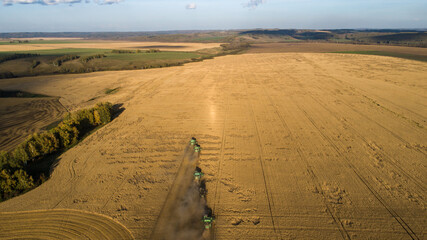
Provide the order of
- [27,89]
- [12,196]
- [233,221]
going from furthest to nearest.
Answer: [27,89], [12,196], [233,221]

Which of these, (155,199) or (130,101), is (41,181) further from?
(130,101)

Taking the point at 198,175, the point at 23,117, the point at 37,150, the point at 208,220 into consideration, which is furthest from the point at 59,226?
the point at 23,117

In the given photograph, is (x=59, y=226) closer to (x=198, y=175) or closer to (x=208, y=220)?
(x=208, y=220)

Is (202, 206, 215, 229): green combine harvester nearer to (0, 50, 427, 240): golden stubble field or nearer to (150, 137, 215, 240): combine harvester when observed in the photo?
(150, 137, 215, 240): combine harvester

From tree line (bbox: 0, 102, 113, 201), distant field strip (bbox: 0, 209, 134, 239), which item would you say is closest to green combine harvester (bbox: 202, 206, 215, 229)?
distant field strip (bbox: 0, 209, 134, 239)

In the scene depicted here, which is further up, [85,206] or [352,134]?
[352,134]

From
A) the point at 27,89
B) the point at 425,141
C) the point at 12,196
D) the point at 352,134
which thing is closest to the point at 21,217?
the point at 12,196

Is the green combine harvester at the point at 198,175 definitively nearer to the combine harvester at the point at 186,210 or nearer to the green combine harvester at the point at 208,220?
the combine harvester at the point at 186,210
